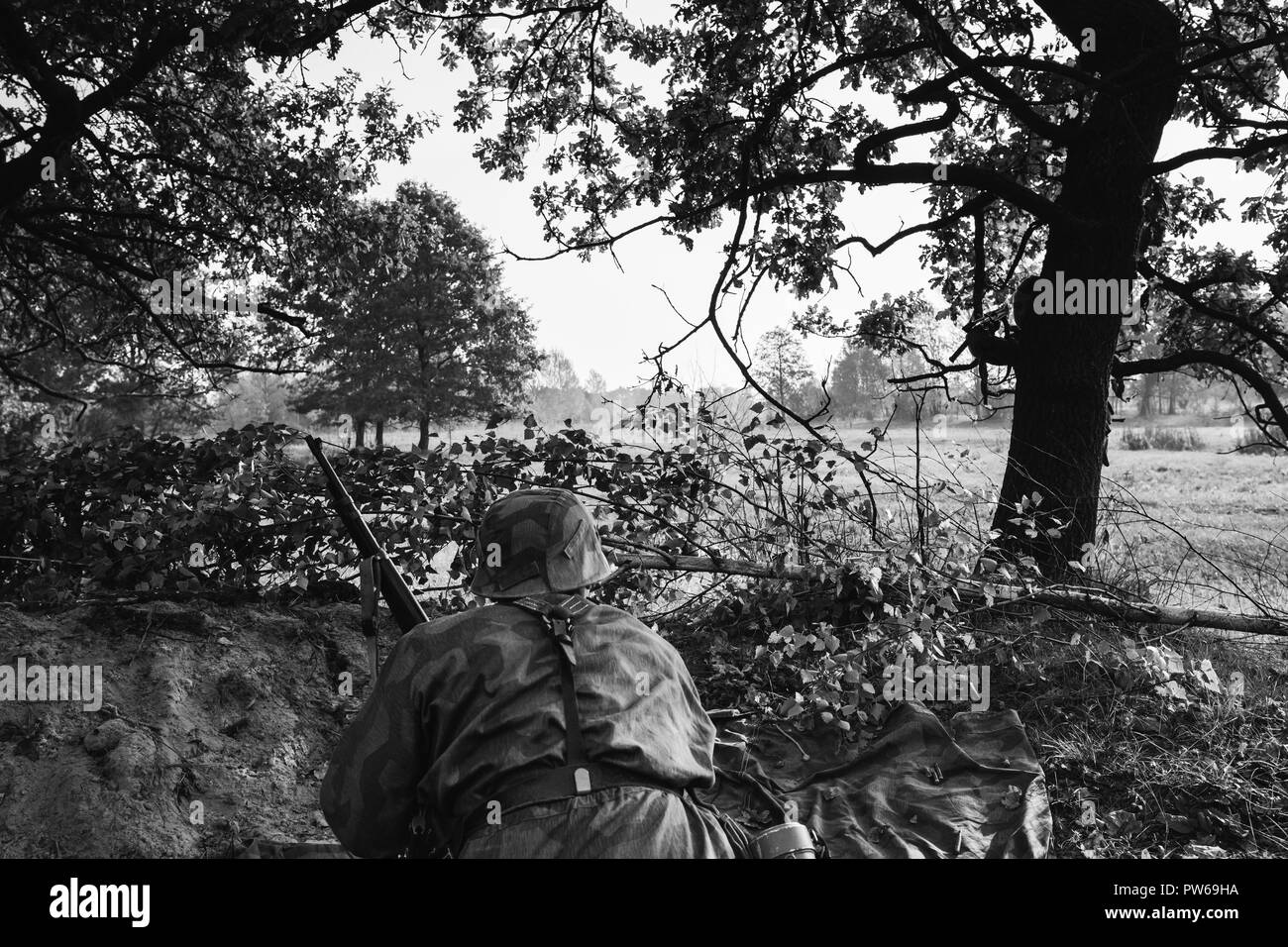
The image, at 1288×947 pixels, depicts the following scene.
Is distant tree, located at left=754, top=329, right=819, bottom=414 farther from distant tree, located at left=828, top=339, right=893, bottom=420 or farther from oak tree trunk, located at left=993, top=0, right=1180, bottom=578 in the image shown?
distant tree, located at left=828, top=339, right=893, bottom=420

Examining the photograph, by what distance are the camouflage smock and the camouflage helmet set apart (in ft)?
0.37

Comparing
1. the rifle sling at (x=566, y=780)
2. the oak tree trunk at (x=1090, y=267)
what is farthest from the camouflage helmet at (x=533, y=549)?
the oak tree trunk at (x=1090, y=267)

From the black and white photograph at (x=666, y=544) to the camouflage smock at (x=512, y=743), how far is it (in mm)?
12

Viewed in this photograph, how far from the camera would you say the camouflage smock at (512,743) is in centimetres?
243

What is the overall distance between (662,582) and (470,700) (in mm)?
Result: 4862

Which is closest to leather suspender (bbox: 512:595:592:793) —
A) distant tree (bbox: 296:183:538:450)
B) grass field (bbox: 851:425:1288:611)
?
grass field (bbox: 851:425:1288:611)

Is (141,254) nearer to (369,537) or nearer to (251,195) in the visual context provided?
(251,195)

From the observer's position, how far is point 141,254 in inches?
562

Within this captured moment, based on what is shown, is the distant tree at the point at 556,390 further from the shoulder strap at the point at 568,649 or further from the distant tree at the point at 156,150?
the shoulder strap at the point at 568,649

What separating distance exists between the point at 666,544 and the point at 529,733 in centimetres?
459

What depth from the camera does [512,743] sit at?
8.07 feet

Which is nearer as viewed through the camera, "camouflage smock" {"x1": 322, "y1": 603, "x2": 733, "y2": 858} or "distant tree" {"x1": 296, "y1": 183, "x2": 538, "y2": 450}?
"camouflage smock" {"x1": 322, "y1": 603, "x2": 733, "y2": 858}

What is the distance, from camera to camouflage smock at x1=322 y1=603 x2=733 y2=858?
2.43 metres
